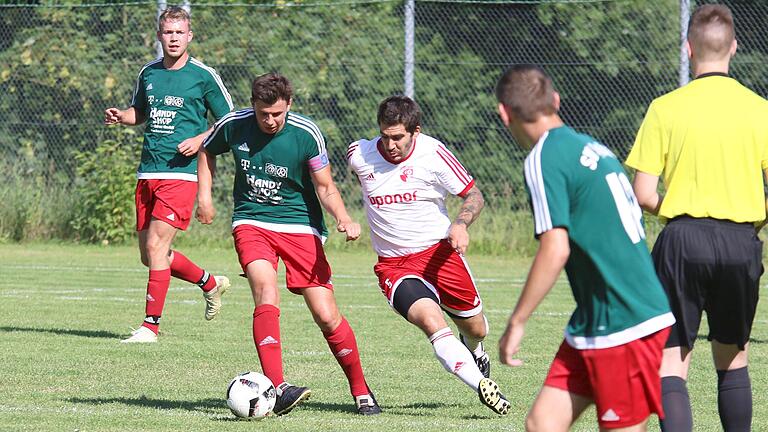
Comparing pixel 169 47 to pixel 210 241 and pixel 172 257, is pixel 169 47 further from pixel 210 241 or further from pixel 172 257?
pixel 210 241

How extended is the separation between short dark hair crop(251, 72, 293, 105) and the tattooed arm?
1063 millimetres

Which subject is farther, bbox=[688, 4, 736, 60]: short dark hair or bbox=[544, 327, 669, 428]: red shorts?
bbox=[688, 4, 736, 60]: short dark hair

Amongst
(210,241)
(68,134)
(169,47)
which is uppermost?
(169,47)

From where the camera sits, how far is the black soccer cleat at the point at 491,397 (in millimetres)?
6258

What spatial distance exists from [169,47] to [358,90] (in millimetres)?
8384

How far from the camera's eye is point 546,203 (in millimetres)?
4184

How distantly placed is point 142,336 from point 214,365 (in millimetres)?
1100

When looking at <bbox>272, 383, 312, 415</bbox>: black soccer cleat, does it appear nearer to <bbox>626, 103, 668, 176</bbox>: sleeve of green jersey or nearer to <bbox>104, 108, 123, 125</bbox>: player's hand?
<bbox>626, 103, 668, 176</bbox>: sleeve of green jersey

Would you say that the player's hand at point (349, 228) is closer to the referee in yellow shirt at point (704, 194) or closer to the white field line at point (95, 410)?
the white field line at point (95, 410)

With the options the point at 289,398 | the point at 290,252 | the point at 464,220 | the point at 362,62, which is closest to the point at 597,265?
the point at 289,398

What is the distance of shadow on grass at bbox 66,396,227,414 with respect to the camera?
6.59m

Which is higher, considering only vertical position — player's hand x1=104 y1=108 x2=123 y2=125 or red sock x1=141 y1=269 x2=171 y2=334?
player's hand x1=104 y1=108 x2=123 y2=125

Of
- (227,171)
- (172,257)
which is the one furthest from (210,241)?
(172,257)

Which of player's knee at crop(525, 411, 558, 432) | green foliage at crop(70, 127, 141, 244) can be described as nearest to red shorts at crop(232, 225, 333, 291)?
player's knee at crop(525, 411, 558, 432)
